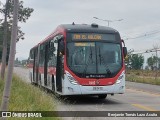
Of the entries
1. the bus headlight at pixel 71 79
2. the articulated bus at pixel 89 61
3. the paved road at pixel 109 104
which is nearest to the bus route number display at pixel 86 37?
the articulated bus at pixel 89 61

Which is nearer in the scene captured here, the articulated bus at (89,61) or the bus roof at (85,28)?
the articulated bus at (89,61)

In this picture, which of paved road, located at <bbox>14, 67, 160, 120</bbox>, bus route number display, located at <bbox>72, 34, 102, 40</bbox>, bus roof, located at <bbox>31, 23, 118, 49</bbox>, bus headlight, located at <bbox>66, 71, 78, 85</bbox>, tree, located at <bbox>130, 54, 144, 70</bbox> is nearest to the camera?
paved road, located at <bbox>14, 67, 160, 120</bbox>

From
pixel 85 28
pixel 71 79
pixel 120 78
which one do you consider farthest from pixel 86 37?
pixel 120 78

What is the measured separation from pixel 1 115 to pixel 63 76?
29.6 feet

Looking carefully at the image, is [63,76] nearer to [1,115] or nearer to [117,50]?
[117,50]

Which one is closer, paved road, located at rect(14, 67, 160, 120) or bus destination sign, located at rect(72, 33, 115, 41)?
paved road, located at rect(14, 67, 160, 120)

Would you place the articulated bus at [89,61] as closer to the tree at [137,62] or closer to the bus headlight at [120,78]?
the bus headlight at [120,78]

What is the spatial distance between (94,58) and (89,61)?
0.24 metres

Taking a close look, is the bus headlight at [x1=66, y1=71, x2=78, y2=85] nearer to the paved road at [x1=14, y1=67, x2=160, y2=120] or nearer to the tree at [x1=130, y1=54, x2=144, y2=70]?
the paved road at [x1=14, y1=67, x2=160, y2=120]

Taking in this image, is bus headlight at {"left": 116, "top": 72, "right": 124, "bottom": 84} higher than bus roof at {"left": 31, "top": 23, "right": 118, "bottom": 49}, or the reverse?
bus roof at {"left": 31, "top": 23, "right": 118, "bottom": 49}

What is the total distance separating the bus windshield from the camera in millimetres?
16625

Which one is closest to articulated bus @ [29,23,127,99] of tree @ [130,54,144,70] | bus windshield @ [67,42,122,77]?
bus windshield @ [67,42,122,77]

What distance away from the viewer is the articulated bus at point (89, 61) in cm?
1650

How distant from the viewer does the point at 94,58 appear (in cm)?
1684
